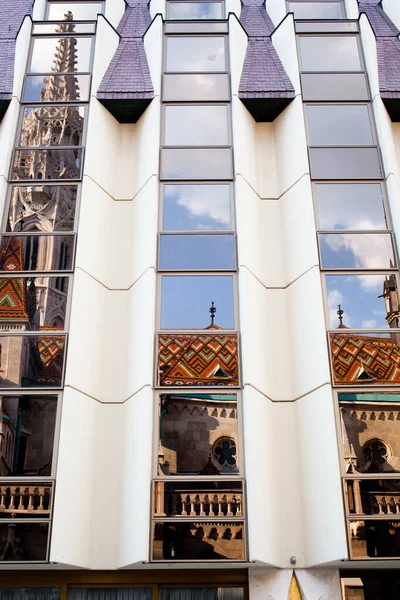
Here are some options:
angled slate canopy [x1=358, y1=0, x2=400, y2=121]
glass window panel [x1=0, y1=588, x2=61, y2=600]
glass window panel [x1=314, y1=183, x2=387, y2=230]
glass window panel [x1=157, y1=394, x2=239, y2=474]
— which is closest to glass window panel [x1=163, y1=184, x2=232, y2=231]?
glass window panel [x1=314, y1=183, x2=387, y2=230]

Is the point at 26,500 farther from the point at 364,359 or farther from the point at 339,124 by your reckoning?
the point at 339,124

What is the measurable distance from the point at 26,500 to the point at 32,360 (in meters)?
2.25

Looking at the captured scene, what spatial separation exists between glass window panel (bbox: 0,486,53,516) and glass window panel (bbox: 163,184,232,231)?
5.17 m

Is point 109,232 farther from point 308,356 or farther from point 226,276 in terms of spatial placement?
point 308,356

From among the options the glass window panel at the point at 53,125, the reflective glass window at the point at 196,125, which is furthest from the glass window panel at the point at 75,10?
the reflective glass window at the point at 196,125

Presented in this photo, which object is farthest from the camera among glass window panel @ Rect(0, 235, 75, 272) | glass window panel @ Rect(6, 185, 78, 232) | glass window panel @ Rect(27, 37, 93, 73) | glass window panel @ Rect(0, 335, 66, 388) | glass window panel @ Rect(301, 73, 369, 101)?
glass window panel @ Rect(27, 37, 93, 73)

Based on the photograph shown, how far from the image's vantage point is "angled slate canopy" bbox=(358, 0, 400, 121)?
1465 cm

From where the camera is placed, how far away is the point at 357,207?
44.1 ft

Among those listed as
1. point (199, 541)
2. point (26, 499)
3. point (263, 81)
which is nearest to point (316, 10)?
point (263, 81)

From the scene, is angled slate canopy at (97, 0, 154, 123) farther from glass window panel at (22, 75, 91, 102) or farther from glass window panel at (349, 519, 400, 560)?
glass window panel at (349, 519, 400, 560)

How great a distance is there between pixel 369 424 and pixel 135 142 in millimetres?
7481

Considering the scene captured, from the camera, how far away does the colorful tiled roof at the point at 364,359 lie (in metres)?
11.6

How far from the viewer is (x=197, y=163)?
14062mm

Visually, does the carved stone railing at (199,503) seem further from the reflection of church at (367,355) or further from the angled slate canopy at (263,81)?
the angled slate canopy at (263,81)
